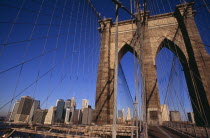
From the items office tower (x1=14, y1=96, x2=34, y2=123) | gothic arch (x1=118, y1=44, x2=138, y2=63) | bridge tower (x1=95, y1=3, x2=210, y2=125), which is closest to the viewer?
bridge tower (x1=95, y1=3, x2=210, y2=125)

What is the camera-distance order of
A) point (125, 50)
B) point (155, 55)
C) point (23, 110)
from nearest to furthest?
point (155, 55)
point (125, 50)
point (23, 110)

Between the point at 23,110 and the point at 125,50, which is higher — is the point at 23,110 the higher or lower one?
the lower one

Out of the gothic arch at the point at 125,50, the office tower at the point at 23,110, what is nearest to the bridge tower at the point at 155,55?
the gothic arch at the point at 125,50

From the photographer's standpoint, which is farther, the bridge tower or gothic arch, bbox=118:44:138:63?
gothic arch, bbox=118:44:138:63

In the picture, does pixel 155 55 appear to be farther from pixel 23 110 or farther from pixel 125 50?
pixel 23 110

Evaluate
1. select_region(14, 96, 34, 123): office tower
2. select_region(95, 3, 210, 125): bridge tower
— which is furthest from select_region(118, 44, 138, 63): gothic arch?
select_region(14, 96, 34, 123): office tower

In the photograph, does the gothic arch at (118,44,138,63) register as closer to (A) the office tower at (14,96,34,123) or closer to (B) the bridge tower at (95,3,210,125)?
(B) the bridge tower at (95,3,210,125)

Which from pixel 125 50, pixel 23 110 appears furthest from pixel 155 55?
pixel 23 110

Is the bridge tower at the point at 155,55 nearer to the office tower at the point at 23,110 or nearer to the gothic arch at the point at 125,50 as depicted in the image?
the gothic arch at the point at 125,50

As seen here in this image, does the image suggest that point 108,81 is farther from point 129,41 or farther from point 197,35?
point 197,35
